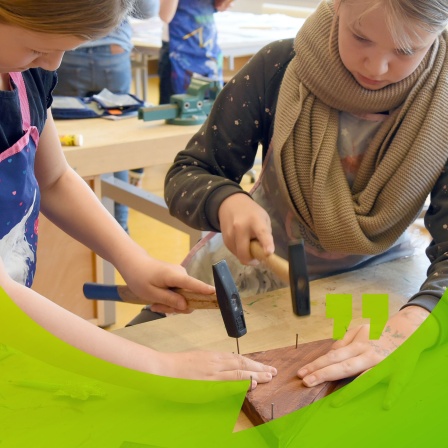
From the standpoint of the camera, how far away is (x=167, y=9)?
2.57 m

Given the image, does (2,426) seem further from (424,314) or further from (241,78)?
(241,78)

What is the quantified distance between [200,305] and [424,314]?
0.29 m

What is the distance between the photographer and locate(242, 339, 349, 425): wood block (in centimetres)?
81

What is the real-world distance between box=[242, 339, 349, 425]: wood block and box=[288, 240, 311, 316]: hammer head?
0.07 m

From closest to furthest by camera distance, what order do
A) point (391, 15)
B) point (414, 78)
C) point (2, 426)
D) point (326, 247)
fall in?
point (2, 426), point (391, 15), point (414, 78), point (326, 247)

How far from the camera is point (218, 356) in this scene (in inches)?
32.8

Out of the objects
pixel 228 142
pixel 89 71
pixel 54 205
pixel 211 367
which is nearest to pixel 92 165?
pixel 89 71

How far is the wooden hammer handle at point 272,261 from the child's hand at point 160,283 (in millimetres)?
91

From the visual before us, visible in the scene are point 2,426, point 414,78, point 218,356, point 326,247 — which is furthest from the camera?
point 326,247

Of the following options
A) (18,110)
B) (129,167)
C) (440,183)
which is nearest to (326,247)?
(440,183)

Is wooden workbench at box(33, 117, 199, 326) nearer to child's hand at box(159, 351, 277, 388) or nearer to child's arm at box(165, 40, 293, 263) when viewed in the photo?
child's arm at box(165, 40, 293, 263)

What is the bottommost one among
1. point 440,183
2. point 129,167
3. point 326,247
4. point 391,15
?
point 129,167
